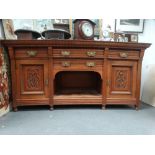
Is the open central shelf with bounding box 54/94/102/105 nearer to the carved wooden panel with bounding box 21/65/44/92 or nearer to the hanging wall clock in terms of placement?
the carved wooden panel with bounding box 21/65/44/92

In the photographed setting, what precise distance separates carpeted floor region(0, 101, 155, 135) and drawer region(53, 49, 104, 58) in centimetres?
59

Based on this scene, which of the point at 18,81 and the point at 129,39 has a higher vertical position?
the point at 129,39

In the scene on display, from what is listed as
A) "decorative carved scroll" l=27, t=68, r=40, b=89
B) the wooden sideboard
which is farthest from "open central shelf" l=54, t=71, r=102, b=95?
"decorative carved scroll" l=27, t=68, r=40, b=89

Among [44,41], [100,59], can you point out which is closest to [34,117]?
[44,41]

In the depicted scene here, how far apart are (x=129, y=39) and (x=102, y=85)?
68 cm

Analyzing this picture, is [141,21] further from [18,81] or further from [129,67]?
[18,81]

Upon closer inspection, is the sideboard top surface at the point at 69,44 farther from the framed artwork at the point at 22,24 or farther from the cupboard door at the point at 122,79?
the framed artwork at the point at 22,24

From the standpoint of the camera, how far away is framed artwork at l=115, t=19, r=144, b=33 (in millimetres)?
2094

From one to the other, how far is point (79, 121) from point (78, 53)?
2.22 ft

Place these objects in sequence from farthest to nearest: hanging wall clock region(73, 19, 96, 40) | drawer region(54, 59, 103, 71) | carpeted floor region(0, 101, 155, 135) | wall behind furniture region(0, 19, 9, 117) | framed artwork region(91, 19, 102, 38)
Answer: framed artwork region(91, 19, 102, 38), hanging wall clock region(73, 19, 96, 40), drawer region(54, 59, 103, 71), wall behind furniture region(0, 19, 9, 117), carpeted floor region(0, 101, 155, 135)

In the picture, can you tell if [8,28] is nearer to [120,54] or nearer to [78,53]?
[78,53]
